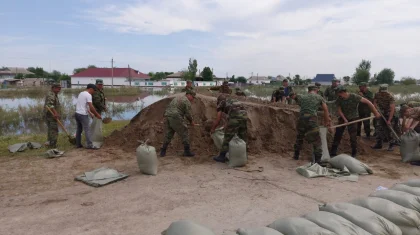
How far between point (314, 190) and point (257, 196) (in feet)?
2.97

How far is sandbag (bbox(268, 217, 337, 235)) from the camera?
2680 mm

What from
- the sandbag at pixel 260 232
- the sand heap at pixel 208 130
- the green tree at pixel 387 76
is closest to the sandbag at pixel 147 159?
the sand heap at pixel 208 130

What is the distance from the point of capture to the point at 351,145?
265 inches

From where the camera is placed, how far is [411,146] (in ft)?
20.2

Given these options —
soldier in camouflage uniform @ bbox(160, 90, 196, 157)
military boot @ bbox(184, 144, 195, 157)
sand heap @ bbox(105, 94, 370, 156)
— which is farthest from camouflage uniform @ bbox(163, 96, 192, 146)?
sand heap @ bbox(105, 94, 370, 156)

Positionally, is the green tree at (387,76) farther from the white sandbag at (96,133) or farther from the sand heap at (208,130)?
the white sandbag at (96,133)

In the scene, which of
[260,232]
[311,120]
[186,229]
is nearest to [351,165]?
[311,120]

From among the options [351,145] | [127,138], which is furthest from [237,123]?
[127,138]

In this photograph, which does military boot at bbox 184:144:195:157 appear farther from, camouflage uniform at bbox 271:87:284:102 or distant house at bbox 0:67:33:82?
distant house at bbox 0:67:33:82

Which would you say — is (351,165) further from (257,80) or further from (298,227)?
(257,80)

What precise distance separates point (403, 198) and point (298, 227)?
4.50ft

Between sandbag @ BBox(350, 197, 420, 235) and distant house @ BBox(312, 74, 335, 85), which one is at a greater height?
distant house @ BBox(312, 74, 335, 85)

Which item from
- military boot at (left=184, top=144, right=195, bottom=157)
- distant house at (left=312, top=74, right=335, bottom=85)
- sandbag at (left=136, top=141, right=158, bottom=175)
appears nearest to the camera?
sandbag at (left=136, top=141, right=158, bottom=175)

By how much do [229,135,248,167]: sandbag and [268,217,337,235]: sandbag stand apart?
285 centimetres
